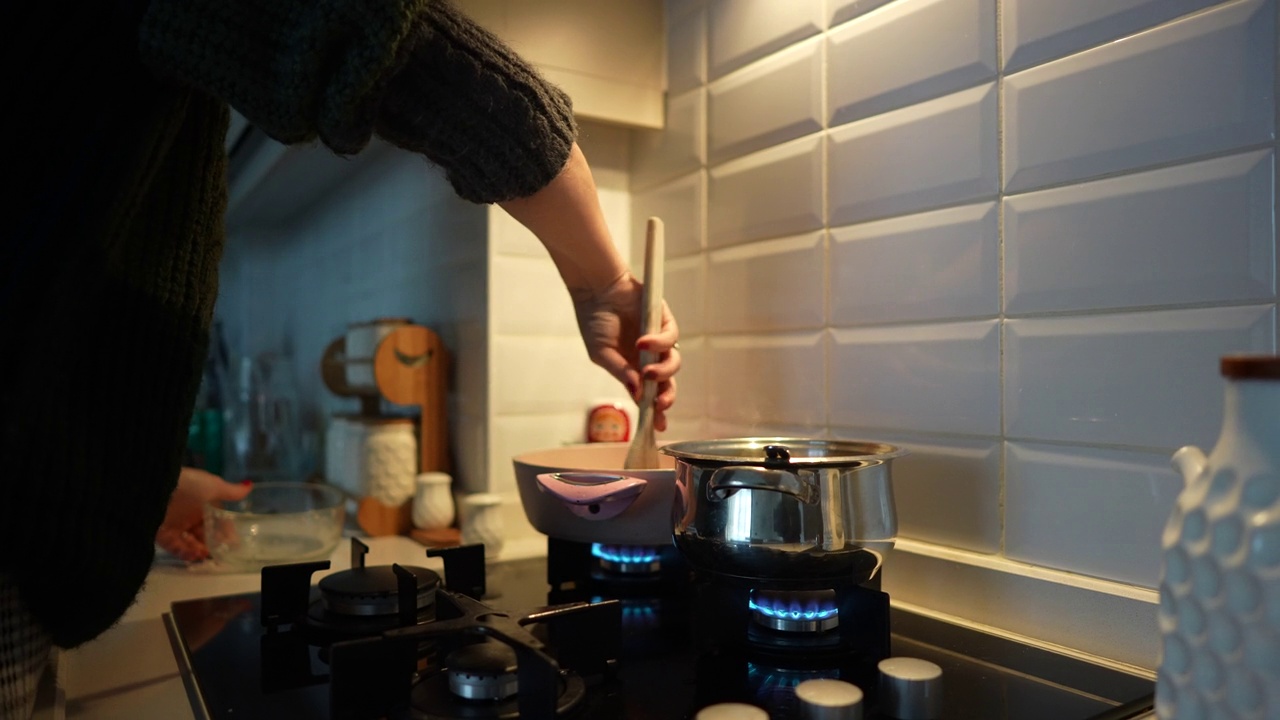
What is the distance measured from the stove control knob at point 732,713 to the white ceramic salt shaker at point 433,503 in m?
0.70

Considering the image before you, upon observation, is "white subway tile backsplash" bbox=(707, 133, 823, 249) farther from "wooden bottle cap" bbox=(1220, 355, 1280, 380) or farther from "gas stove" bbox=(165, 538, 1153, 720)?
"wooden bottle cap" bbox=(1220, 355, 1280, 380)

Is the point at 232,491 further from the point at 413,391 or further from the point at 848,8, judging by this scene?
the point at 848,8

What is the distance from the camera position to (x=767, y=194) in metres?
0.99

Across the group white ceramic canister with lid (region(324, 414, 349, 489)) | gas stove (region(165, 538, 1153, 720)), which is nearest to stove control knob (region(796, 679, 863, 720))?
gas stove (region(165, 538, 1153, 720))

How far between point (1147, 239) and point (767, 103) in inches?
18.2

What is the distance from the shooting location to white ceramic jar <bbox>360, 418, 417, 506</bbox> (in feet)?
3.87

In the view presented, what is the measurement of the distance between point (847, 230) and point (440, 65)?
520 millimetres

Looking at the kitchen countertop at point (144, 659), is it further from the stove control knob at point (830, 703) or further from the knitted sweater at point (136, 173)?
the stove control knob at point (830, 703)

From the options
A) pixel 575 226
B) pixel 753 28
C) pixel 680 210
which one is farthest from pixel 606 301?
pixel 753 28

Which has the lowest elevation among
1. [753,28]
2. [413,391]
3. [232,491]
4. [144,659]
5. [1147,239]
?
[144,659]

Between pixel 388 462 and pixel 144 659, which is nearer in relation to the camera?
pixel 144 659

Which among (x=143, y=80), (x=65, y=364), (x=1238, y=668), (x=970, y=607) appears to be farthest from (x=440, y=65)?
(x=970, y=607)

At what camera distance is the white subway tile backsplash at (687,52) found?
3.61 feet

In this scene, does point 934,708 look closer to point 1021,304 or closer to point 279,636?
point 1021,304
